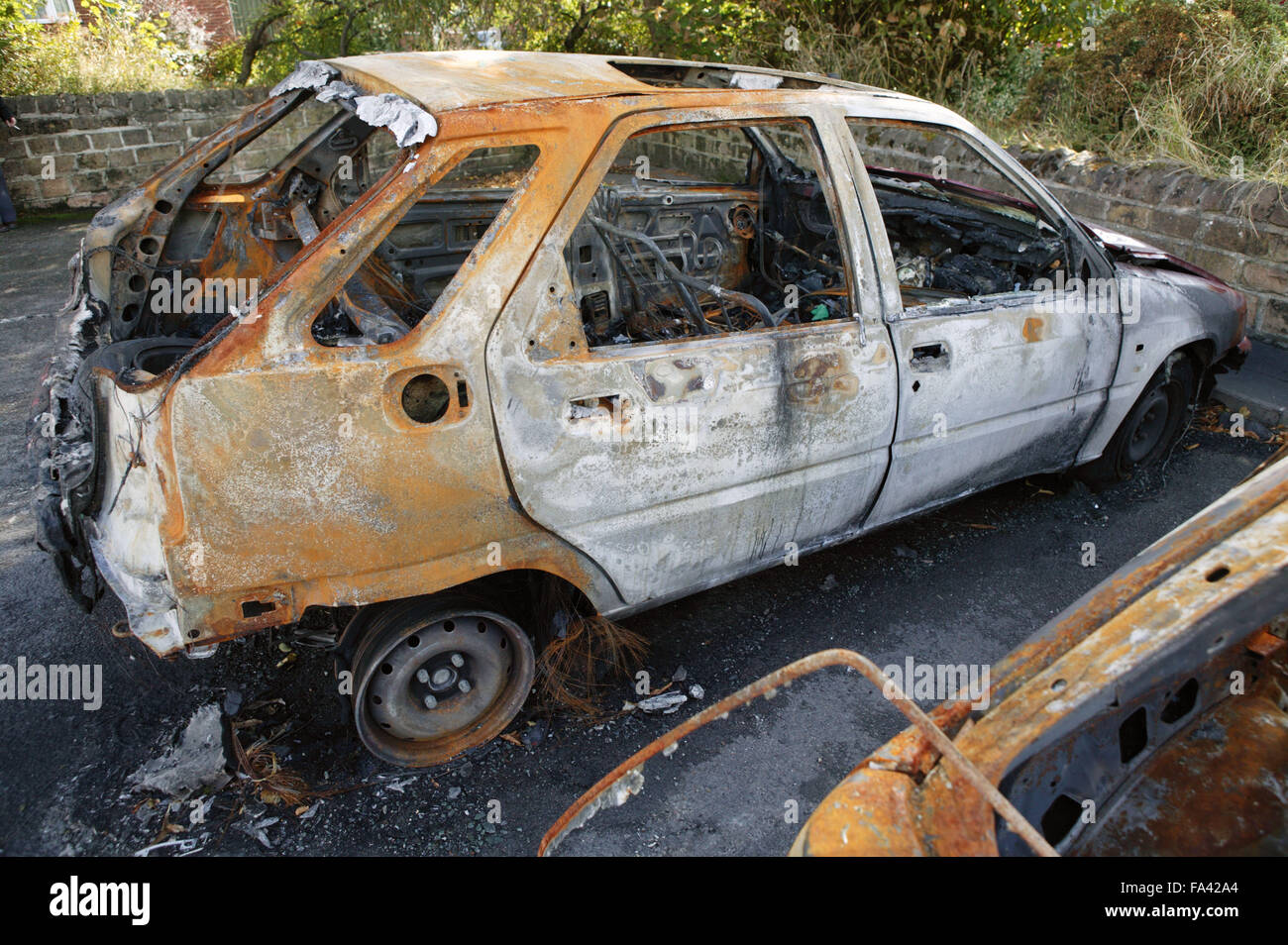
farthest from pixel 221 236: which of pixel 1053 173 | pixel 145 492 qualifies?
pixel 1053 173

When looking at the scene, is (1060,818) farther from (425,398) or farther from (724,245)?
(724,245)

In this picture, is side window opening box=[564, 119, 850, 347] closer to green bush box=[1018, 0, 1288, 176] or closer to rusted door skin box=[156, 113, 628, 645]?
rusted door skin box=[156, 113, 628, 645]

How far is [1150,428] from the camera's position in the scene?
4289mm

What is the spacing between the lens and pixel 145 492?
7.16 feet

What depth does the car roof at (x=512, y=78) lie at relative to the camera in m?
2.40

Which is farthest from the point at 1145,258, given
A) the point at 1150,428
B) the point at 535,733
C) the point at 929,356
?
the point at 535,733

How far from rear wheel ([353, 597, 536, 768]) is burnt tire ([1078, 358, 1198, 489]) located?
9.99ft

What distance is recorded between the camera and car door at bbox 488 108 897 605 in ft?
7.79

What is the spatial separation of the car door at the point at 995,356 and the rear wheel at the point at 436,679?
57.3 inches

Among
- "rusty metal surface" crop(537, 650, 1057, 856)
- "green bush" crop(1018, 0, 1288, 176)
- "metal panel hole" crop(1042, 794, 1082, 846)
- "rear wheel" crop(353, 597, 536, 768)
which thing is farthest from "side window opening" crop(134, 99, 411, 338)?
"green bush" crop(1018, 0, 1288, 176)

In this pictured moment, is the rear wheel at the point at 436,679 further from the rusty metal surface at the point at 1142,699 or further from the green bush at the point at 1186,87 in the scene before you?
the green bush at the point at 1186,87

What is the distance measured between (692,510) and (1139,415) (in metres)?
2.62

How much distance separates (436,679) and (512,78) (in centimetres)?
185
